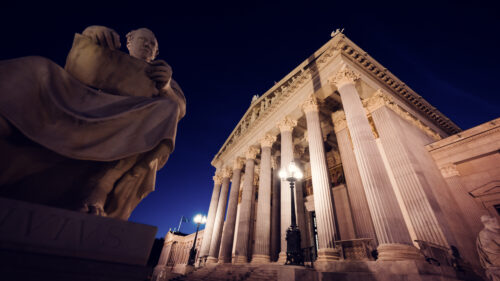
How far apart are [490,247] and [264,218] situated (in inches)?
343

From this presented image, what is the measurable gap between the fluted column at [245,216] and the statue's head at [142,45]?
39.8 ft

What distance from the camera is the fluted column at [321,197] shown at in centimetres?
729

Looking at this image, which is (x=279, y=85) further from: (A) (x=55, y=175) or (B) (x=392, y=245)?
(A) (x=55, y=175)

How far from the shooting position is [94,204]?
5.51 ft

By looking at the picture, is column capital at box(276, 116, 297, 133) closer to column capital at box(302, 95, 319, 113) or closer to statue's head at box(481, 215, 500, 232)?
column capital at box(302, 95, 319, 113)

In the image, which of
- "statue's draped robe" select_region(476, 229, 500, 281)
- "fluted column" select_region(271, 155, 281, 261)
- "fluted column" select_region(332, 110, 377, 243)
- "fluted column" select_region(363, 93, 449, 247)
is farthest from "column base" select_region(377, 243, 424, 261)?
"fluted column" select_region(271, 155, 281, 261)

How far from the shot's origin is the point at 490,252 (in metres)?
6.85

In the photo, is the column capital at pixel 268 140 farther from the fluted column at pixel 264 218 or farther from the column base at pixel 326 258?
the column base at pixel 326 258

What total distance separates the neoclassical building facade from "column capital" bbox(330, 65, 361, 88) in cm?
5

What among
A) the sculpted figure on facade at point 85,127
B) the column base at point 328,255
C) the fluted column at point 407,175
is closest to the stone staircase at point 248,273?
the column base at point 328,255

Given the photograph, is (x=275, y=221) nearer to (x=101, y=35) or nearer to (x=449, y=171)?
(x=449, y=171)

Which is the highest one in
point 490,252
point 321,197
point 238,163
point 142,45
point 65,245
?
point 238,163

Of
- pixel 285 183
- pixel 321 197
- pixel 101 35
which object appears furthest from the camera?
pixel 285 183

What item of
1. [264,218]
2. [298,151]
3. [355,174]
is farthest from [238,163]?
[355,174]
